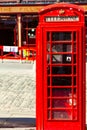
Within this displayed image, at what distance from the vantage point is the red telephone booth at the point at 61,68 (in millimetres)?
7113

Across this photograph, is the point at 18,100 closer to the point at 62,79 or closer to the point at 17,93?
the point at 17,93

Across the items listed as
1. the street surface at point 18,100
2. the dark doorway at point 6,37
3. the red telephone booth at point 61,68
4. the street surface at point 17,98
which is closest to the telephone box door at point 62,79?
the red telephone booth at point 61,68

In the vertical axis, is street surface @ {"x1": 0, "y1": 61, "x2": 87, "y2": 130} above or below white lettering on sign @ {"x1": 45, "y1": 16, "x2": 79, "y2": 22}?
below

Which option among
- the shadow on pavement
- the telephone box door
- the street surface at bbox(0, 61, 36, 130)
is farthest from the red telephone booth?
the street surface at bbox(0, 61, 36, 130)

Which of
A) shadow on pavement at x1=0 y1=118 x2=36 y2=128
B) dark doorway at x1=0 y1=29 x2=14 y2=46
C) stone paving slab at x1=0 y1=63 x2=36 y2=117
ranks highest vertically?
dark doorway at x1=0 y1=29 x2=14 y2=46

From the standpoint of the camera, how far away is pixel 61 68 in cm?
727

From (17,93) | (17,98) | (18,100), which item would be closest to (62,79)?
(18,100)

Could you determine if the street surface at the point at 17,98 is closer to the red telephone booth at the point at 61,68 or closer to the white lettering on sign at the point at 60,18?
the red telephone booth at the point at 61,68

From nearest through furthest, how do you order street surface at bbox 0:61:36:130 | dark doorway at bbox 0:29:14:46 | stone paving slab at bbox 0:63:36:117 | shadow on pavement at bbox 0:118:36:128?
shadow on pavement at bbox 0:118:36:128 → street surface at bbox 0:61:36:130 → stone paving slab at bbox 0:63:36:117 → dark doorway at bbox 0:29:14:46

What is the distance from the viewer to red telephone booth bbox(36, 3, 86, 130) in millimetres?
7113

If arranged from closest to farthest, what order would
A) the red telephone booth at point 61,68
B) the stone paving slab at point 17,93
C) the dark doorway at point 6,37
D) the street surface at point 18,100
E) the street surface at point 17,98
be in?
1. the red telephone booth at point 61,68
2. the street surface at point 18,100
3. the street surface at point 17,98
4. the stone paving slab at point 17,93
5. the dark doorway at point 6,37

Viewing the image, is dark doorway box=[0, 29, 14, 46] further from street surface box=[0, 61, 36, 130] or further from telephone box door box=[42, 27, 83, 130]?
telephone box door box=[42, 27, 83, 130]

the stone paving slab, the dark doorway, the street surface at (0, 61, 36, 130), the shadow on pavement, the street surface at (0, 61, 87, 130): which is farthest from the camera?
the dark doorway

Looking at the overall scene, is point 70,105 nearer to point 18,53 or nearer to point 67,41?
point 67,41
